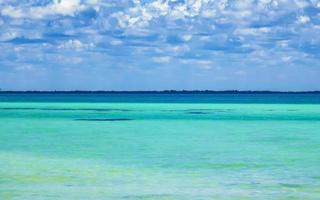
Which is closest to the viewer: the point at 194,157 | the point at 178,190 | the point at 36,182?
the point at 178,190

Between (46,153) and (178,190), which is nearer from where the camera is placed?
(178,190)

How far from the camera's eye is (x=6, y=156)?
1561 cm

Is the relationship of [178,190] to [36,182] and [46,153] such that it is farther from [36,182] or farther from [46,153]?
[46,153]

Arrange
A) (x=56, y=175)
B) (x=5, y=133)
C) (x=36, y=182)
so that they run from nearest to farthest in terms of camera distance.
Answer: (x=36, y=182), (x=56, y=175), (x=5, y=133)

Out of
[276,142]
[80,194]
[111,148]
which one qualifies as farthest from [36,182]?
[276,142]

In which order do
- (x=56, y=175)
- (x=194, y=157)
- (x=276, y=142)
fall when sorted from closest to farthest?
1. (x=56, y=175)
2. (x=194, y=157)
3. (x=276, y=142)

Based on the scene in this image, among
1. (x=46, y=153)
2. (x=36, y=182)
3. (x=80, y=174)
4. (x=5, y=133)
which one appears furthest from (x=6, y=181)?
(x=5, y=133)

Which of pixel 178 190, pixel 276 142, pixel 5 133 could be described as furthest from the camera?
pixel 5 133

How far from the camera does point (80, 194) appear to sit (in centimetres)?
1022

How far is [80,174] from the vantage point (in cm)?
1235

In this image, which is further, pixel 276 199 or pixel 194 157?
pixel 194 157

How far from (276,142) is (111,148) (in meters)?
5.69

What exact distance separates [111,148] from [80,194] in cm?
761

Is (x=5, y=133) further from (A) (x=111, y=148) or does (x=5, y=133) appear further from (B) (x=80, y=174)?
(B) (x=80, y=174)
